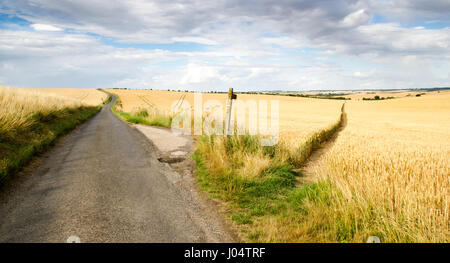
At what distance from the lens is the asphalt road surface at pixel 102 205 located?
4.25 meters

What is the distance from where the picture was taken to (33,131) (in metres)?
11.6

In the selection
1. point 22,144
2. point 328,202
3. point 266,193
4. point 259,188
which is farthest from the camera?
point 22,144

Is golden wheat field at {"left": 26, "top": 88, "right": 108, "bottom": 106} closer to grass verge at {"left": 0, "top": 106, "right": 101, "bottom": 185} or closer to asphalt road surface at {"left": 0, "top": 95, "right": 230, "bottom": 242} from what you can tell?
grass verge at {"left": 0, "top": 106, "right": 101, "bottom": 185}

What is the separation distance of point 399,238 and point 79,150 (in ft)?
36.5

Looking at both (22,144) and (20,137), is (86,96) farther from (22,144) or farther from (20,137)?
(22,144)

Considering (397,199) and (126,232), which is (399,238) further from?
(126,232)

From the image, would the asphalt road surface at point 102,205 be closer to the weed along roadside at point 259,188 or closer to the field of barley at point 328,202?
the weed along roadside at point 259,188

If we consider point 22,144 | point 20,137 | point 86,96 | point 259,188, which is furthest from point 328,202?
point 86,96

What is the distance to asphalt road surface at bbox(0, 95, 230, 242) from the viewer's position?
4246 mm

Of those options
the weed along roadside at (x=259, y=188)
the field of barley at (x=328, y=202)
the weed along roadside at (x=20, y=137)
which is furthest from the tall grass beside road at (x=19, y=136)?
the field of barley at (x=328, y=202)

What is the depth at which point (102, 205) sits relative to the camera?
209 inches

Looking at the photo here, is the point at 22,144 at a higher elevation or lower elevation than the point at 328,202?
higher

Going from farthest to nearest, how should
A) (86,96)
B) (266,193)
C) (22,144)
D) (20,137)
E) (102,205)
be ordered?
1. (86,96)
2. (20,137)
3. (22,144)
4. (266,193)
5. (102,205)
